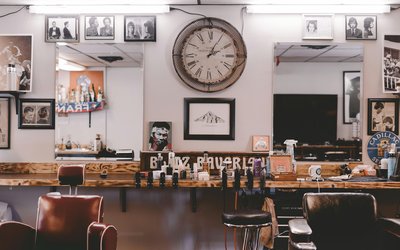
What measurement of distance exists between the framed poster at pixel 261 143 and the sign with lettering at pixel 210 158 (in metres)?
0.07

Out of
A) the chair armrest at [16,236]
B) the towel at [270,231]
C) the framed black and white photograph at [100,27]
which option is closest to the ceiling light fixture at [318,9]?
the framed black and white photograph at [100,27]

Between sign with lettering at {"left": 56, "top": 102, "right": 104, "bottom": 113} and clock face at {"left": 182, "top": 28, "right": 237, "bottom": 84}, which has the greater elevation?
clock face at {"left": 182, "top": 28, "right": 237, "bottom": 84}

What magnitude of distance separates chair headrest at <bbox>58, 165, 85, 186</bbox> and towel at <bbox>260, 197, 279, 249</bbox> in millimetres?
1573

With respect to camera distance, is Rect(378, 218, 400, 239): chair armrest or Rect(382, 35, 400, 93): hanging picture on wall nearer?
Rect(378, 218, 400, 239): chair armrest

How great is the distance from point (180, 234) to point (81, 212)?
1.62 meters

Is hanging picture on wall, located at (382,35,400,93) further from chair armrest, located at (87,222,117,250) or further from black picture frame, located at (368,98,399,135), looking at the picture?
chair armrest, located at (87,222,117,250)

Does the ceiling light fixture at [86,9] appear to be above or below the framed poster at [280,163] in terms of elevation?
above

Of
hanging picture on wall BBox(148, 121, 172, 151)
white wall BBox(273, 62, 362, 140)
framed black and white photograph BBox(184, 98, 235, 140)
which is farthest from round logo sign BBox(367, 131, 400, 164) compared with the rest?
hanging picture on wall BBox(148, 121, 172, 151)

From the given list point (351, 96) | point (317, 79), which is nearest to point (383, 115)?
point (351, 96)

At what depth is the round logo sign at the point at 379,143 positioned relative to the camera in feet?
13.8

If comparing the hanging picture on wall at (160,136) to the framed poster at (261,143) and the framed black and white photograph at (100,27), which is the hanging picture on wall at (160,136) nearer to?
the framed poster at (261,143)

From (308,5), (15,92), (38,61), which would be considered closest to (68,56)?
(38,61)

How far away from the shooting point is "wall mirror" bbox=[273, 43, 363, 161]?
4297 millimetres

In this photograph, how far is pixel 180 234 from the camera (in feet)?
14.0
